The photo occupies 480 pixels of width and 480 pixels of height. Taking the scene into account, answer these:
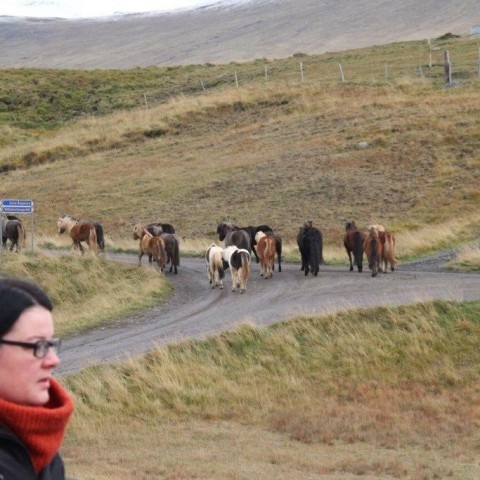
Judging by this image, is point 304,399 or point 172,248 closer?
point 304,399

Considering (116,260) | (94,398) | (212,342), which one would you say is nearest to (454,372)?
(212,342)

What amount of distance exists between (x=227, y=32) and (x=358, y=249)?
127 metres

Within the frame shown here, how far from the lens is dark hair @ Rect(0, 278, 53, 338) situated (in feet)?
12.4

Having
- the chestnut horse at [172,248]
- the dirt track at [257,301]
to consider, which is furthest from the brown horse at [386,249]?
the chestnut horse at [172,248]

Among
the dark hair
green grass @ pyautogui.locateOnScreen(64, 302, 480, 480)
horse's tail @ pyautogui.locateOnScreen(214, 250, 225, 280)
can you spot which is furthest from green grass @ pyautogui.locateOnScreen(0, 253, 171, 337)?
the dark hair

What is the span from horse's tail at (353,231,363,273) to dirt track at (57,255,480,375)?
400mm

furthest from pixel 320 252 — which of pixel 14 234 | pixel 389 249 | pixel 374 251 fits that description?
pixel 14 234

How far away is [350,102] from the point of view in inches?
2174

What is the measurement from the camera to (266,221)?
3766cm

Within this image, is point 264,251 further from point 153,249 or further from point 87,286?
point 87,286

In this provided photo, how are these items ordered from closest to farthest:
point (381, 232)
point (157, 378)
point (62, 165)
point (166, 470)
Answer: point (166, 470), point (157, 378), point (381, 232), point (62, 165)

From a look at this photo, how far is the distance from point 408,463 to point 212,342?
6.17 metres

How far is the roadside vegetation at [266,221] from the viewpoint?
523 inches

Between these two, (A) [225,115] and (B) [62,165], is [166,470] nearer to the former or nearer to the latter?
(B) [62,165]
